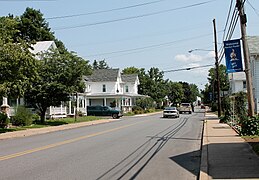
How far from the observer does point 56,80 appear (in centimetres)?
3347

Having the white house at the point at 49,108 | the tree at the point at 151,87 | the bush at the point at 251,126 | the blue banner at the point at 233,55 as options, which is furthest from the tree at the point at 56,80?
the tree at the point at 151,87

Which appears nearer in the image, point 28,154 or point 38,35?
point 28,154

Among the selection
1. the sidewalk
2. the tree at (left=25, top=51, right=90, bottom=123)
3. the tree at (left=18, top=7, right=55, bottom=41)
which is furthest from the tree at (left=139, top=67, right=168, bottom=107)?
the sidewalk

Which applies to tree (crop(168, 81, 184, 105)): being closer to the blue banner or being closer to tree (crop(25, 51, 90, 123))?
tree (crop(25, 51, 90, 123))

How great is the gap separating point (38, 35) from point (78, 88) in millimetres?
39439

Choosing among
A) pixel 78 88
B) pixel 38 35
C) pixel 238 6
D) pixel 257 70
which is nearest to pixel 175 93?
pixel 38 35

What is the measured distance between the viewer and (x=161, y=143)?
17656 millimetres

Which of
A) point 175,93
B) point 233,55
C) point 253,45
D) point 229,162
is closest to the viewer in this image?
point 229,162

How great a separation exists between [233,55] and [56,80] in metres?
17.9

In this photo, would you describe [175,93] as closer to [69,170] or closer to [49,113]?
[49,113]

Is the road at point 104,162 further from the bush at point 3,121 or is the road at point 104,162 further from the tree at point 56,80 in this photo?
the tree at point 56,80

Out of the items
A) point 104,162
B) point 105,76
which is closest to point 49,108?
point 105,76

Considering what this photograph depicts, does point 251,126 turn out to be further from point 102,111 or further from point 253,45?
point 102,111

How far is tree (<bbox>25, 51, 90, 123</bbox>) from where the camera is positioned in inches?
1296
